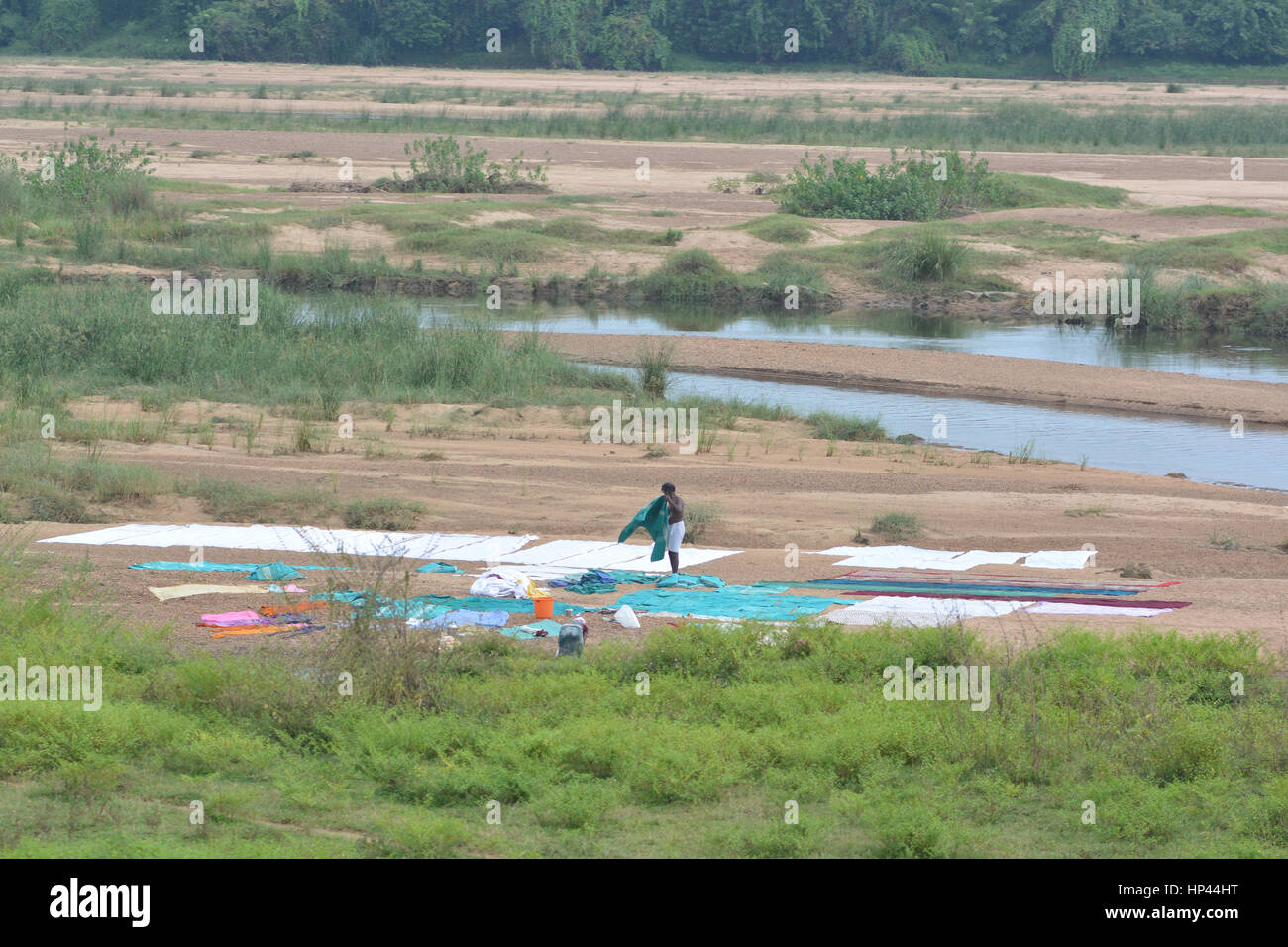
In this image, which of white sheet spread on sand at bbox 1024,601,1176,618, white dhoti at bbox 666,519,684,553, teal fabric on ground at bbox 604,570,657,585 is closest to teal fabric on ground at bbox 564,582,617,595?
teal fabric on ground at bbox 604,570,657,585

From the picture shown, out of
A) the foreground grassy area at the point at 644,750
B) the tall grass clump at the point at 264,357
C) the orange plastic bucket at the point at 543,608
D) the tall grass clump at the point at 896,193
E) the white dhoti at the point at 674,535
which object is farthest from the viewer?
the tall grass clump at the point at 896,193

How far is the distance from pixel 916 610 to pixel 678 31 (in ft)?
304

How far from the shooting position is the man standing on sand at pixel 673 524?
13148 mm

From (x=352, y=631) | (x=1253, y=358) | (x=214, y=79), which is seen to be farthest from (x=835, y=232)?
(x=214, y=79)

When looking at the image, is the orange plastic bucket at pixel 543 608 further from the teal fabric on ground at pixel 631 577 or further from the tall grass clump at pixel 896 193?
the tall grass clump at pixel 896 193

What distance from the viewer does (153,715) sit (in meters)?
8.81

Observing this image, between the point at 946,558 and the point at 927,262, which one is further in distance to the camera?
the point at 927,262

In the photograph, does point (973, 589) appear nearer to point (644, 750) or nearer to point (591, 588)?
point (591, 588)

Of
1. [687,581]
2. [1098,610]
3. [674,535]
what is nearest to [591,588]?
[687,581]

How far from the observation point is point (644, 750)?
841 centimetres

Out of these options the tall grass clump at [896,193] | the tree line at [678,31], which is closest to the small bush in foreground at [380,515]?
the tall grass clump at [896,193]

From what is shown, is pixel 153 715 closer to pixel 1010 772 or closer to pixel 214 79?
pixel 1010 772

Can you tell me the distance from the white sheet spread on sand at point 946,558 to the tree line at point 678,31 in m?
82.4
